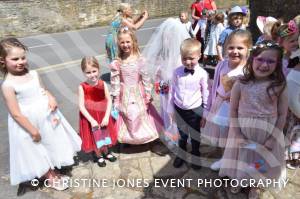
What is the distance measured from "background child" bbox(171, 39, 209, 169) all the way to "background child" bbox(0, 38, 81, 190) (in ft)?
4.46

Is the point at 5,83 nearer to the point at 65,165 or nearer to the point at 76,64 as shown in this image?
the point at 65,165

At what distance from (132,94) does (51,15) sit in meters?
13.7

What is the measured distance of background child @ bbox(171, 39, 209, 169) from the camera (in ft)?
10.9

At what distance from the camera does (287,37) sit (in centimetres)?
342

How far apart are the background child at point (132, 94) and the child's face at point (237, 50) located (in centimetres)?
115

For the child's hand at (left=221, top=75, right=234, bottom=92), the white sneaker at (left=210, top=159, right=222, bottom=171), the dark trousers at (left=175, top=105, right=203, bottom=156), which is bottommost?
the white sneaker at (left=210, top=159, right=222, bottom=171)

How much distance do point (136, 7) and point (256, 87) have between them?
1867 centimetres

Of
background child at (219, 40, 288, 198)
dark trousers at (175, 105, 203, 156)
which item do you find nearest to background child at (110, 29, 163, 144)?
dark trousers at (175, 105, 203, 156)

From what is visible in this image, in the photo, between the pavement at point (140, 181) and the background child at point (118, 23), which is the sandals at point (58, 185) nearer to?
the pavement at point (140, 181)

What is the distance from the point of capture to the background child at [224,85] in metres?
3.13

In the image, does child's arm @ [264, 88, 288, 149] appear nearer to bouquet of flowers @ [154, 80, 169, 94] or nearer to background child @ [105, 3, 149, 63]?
bouquet of flowers @ [154, 80, 169, 94]

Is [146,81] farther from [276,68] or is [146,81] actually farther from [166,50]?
[276,68]

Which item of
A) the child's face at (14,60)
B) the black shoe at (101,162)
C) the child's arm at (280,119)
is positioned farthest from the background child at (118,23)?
the child's arm at (280,119)

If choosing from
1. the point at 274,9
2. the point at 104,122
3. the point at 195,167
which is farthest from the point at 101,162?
the point at 274,9
